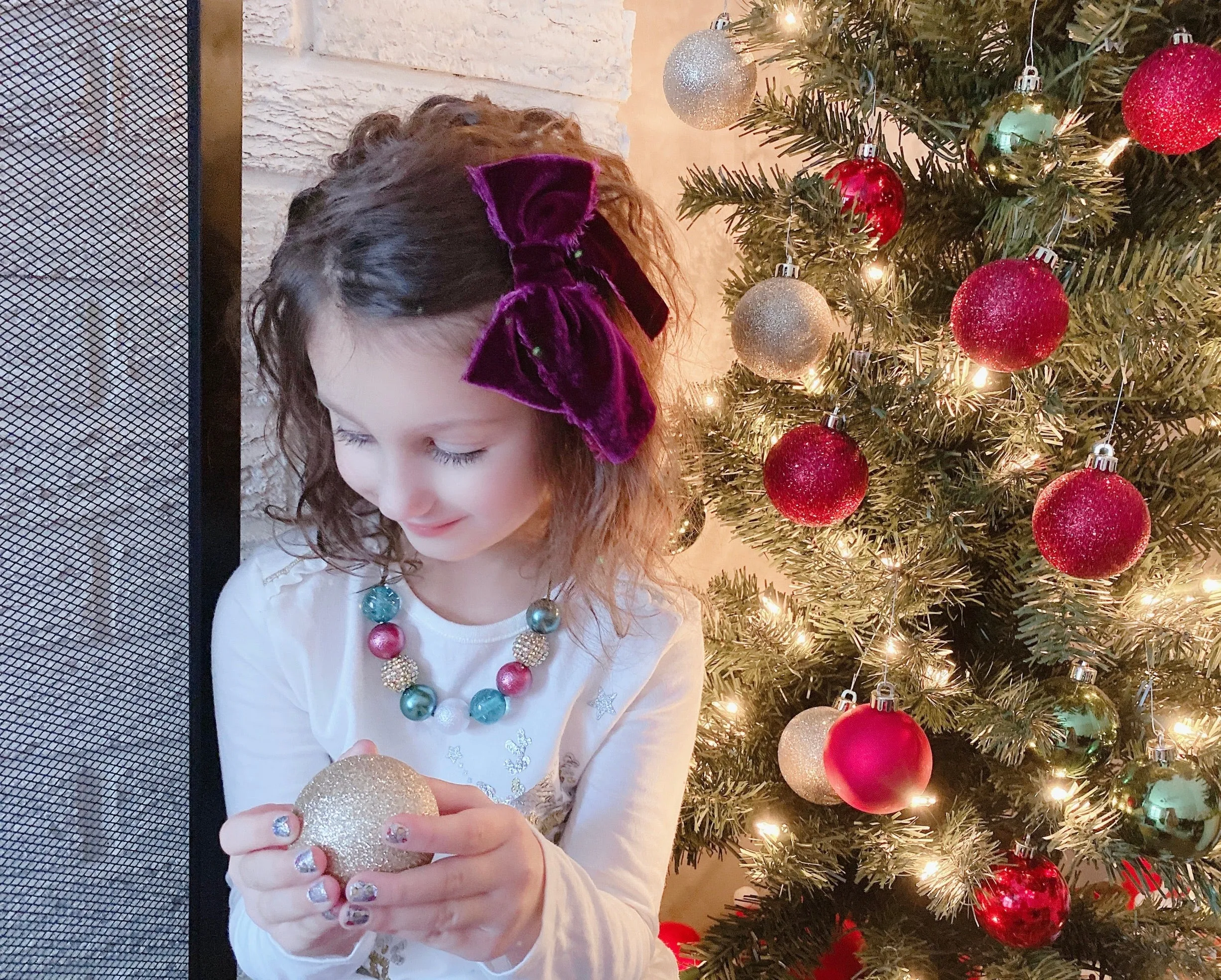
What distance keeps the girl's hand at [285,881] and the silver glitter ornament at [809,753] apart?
1.14ft

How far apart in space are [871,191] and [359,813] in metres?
0.53

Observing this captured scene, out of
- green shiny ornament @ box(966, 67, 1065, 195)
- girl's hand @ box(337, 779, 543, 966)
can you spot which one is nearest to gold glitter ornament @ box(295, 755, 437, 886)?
girl's hand @ box(337, 779, 543, 966)

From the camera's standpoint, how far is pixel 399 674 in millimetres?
754

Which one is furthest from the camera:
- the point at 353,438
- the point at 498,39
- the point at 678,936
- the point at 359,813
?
the point at 678,936

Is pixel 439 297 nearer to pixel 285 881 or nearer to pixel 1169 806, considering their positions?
pixel 285 881

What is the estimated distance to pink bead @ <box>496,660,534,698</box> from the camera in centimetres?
75

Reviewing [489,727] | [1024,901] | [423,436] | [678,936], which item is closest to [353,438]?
[423,436]

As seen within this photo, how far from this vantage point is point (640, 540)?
2.54ft

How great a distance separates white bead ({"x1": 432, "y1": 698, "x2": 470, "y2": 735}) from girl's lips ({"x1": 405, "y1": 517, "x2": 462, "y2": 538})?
0.55 feet

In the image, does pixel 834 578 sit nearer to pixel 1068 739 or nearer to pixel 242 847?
pixel 1068 739

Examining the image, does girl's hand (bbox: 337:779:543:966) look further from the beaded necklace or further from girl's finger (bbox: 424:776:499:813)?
the beaded necklace

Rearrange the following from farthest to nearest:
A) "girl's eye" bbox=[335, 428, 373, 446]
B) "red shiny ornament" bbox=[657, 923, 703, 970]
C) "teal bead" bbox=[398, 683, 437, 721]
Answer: "red shiny ornament" bbox=[657, 923, 703, 970]
"teal bead" bbox=[398, 683, 437, 721]
"girl's eye" bbox=[335, 428, 373, 446]

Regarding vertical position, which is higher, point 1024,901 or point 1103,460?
point 1103,460

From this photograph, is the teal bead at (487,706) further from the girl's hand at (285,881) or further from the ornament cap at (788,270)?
the ornament cap at (788,270)
